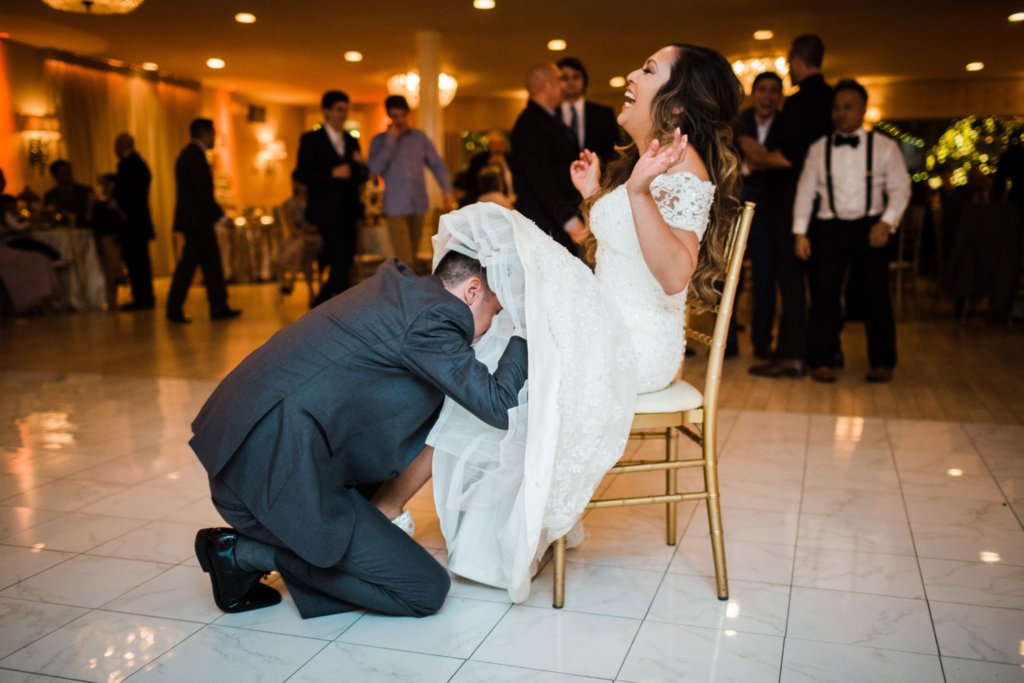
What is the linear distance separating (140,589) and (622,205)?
1602 millimetres

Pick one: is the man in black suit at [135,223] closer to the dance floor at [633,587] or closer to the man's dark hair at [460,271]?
the dance floor at [633,587]

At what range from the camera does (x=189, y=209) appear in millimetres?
8023

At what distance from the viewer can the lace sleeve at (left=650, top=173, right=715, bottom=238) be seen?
86.3 inches

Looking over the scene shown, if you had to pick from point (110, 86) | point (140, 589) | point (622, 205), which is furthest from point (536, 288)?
point (110, 86)

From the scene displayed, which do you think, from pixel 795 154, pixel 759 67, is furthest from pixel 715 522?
pixel 759 67

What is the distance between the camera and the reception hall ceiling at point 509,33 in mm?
8438

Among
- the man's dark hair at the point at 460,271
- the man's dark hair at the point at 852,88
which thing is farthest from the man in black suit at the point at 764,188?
the man's dark hair at the point at 460,271

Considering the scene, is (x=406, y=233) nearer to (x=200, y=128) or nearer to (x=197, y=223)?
(x=197, y=223)

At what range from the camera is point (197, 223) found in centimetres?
808

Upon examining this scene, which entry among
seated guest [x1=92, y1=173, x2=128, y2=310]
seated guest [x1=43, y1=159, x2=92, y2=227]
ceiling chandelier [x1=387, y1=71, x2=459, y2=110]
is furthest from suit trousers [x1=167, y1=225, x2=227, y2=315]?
ceiling chandelier [x1=387, y1=71, x2=459, y2=110]

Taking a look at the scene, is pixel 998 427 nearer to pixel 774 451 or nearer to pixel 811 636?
pixel 774 451

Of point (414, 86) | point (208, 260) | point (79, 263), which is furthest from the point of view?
point (414, 86)

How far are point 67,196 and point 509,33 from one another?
5.26 metres

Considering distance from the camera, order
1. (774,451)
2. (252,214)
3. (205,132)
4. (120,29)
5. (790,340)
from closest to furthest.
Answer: (774,451), (790,340), (205,132), (120,29), (252,214)
